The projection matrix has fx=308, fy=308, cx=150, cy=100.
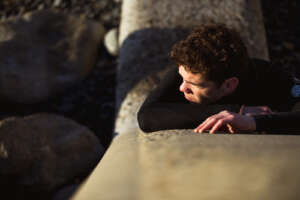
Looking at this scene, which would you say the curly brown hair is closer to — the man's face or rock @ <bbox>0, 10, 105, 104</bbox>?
the man's face

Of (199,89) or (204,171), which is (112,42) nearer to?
(199,89)

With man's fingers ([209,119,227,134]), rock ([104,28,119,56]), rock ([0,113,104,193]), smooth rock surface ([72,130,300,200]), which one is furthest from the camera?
rock ([104,28,119,56])

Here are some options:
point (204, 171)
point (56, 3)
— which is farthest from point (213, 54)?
point (56, 3)

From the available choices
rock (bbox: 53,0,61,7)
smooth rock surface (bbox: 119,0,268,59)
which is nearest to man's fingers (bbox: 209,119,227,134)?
smooth rock surface (bbox: 119,0,268,59)

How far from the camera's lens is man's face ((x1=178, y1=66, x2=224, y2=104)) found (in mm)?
1095

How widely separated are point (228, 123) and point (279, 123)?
0.18m

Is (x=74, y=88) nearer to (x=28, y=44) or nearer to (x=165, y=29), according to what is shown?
(x=28, y=44)

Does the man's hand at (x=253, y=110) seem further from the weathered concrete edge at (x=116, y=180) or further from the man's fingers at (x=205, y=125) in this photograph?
the weathered concrete edge at (x=116, y=180)

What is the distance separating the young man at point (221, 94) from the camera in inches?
39.1

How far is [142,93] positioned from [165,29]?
0.45m

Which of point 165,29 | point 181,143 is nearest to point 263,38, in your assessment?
point 165,29

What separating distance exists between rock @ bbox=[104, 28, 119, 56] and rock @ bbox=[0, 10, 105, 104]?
54mm

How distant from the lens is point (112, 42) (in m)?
2.36

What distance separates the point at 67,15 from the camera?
2.37m
